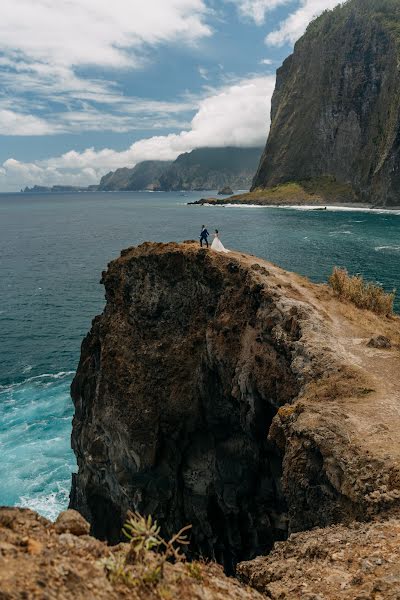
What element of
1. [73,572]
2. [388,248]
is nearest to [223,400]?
[73,572]

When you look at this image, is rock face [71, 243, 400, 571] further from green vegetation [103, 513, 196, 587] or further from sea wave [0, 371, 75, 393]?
sea wave [0, 371, 75, 393]

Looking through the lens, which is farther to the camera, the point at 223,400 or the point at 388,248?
the point at 388,248

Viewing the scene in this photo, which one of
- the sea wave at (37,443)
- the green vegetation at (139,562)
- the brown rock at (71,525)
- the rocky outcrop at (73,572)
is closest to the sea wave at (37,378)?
the sea wave at (37,443)

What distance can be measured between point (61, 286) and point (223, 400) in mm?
58170

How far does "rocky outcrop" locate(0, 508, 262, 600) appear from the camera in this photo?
6.28m

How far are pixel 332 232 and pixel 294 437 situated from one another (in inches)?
4418

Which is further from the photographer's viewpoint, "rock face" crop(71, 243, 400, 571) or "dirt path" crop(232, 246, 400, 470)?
"rock face" crop(71, 243, 400, 571)

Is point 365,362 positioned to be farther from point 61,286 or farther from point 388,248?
point 388,248

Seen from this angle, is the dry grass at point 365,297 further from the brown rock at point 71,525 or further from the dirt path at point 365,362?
the brown rock at point 71,525

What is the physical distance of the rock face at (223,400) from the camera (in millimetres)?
16750

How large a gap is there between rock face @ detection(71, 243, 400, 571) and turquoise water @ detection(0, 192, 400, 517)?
793cm

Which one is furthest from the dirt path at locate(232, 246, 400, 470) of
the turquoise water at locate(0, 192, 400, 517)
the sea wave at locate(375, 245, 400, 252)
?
the sea wave at locate(375, 245, 400, 252)

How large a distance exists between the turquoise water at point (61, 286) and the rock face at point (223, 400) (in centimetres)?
793

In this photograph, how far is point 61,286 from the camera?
7981 centimetres
